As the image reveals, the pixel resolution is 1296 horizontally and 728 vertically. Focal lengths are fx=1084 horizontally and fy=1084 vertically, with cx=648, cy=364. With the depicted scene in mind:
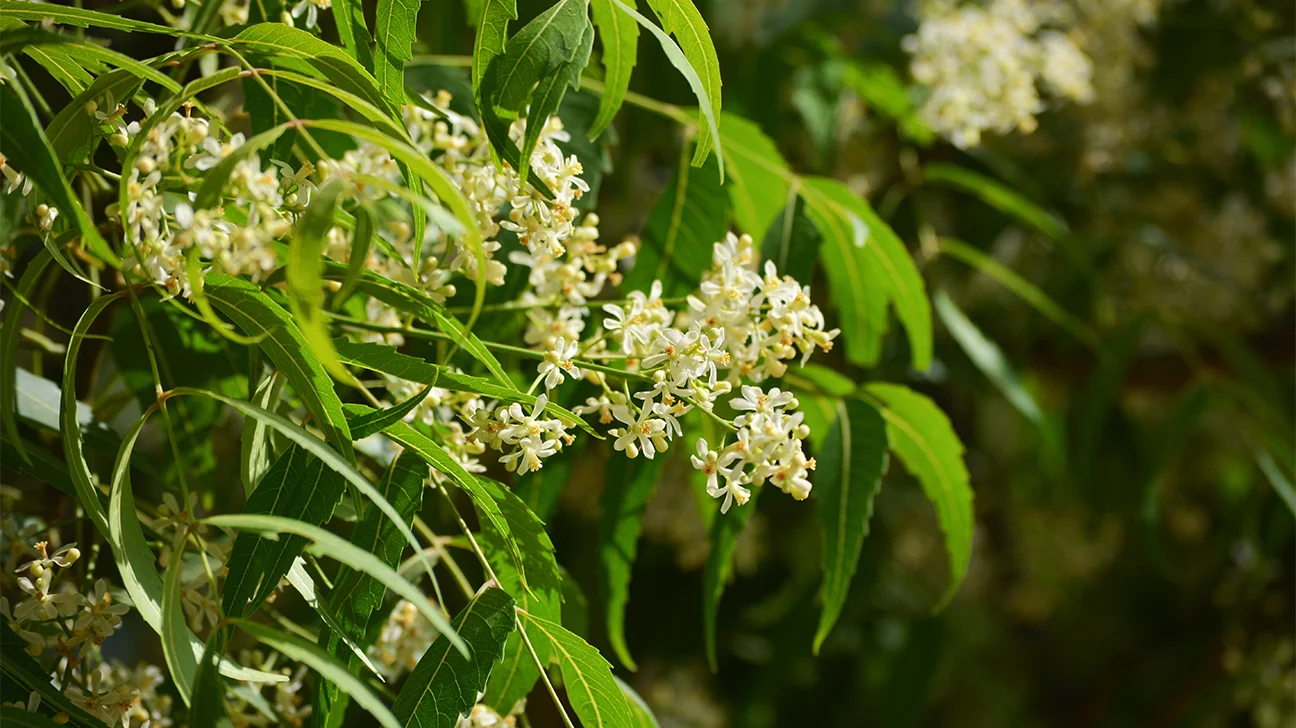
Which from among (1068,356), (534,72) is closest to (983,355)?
(1068,356)

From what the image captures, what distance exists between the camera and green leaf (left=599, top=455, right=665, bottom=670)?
967 mm

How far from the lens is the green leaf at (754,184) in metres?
1.07

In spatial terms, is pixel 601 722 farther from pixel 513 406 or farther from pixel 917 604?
pixel 917 604

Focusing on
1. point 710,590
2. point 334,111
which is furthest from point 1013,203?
point 334,111

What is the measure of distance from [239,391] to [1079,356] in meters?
1.70

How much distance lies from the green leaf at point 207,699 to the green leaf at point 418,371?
172mm

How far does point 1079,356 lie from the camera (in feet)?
7.01

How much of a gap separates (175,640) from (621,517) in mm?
471

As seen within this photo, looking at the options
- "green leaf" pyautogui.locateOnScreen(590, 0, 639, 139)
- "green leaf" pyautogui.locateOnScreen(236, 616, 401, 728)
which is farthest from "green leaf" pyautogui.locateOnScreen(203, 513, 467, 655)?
"green leaf" pyautogui.locateOnScreen(590, 0, 639, 139)

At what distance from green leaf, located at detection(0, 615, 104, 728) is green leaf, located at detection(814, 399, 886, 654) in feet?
1.70

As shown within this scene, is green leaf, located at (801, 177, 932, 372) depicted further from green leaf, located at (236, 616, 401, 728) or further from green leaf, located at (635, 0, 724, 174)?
green leaf, located at (236, 616, 401, 728)

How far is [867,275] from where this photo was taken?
1081mm

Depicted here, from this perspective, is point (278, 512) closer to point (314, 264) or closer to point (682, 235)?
point (314, 264)

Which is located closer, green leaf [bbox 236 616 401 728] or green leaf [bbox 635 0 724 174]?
green leaf [bbox 236 616 401 728]
